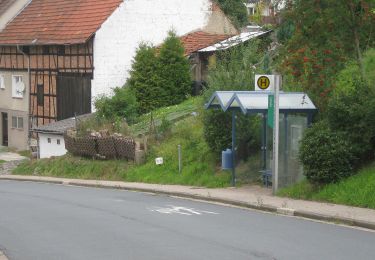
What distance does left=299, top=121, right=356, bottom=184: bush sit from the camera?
59.9 feet

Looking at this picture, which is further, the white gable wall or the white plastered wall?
the white gable wall

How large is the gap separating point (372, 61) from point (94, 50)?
734 inches

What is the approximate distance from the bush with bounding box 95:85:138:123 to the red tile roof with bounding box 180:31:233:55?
5.99 meters

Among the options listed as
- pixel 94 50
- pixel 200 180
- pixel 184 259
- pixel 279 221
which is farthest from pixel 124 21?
pixel 184 259

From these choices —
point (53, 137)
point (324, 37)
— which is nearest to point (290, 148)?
point (324, 37)

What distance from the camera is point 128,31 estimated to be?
137 ft

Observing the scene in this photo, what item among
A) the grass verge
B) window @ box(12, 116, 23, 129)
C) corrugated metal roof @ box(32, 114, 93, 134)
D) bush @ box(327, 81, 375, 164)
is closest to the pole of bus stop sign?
bush @ box(327, 81, 375, 164)

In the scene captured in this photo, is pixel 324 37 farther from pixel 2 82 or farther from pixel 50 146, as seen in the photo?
pixel 2 82

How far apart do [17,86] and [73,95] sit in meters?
6.90

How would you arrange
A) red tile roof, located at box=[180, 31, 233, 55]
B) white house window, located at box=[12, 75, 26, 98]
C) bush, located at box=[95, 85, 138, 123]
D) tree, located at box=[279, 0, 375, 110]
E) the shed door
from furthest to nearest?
white house window, located at box=[12, 75, 26, 98], red tile roof, located at box=[180, 31, 233, 55], the shed door, bush, located at box=[95, 85, 138, 123], tree, located at box=[279, 0, 375, 110]

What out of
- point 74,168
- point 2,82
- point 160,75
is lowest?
point 74,168

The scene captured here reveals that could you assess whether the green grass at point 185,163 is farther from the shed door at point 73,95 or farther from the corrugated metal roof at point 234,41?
the shed door at point 73,95

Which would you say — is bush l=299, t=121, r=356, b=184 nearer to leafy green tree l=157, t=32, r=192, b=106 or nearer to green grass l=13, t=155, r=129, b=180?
green grass l=13, t=155, r=129, b=180

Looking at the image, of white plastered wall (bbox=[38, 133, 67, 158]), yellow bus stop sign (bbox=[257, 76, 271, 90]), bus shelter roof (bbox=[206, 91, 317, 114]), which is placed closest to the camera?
yellow bus stop sign (bbox=[257, 76, 271, 90])
